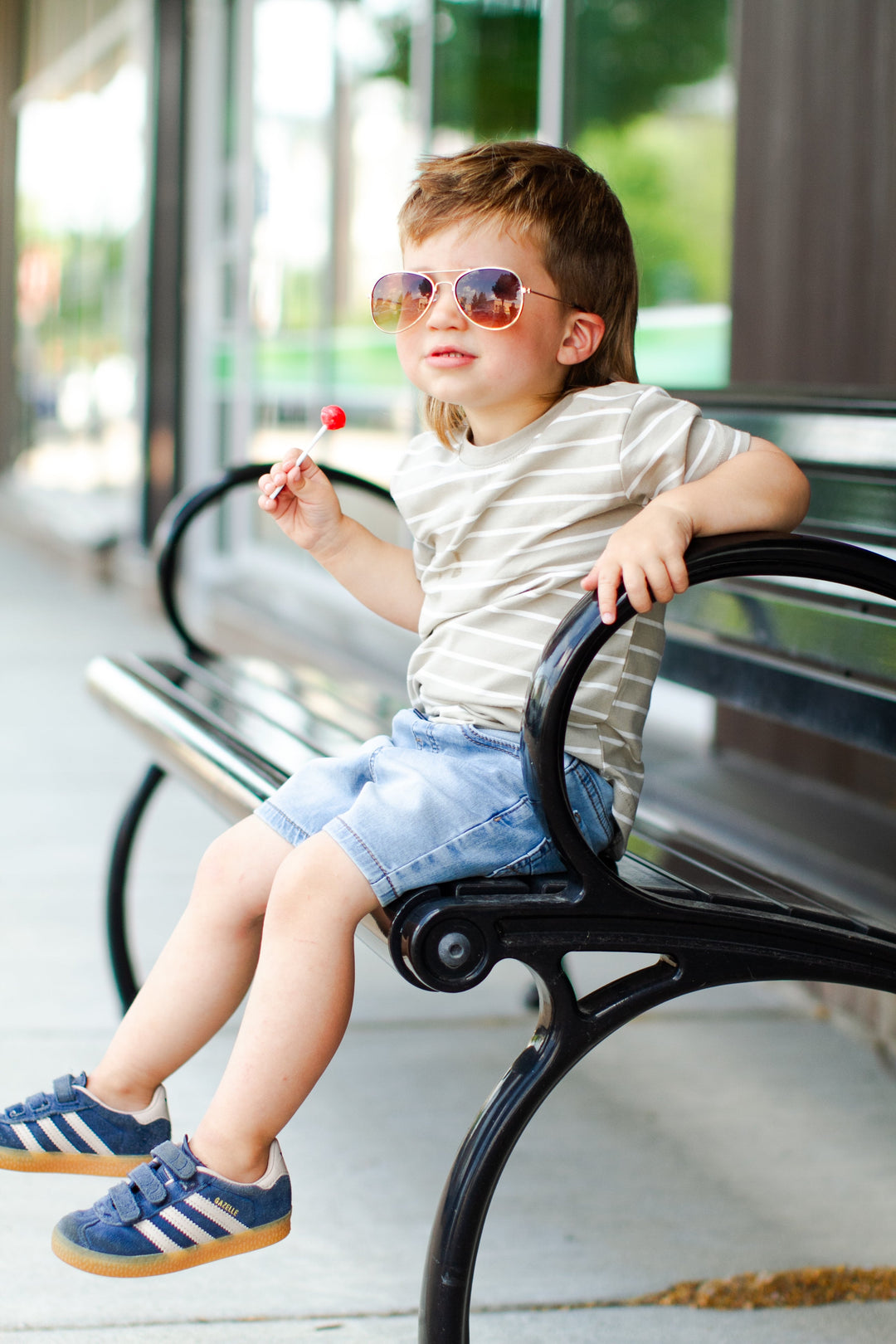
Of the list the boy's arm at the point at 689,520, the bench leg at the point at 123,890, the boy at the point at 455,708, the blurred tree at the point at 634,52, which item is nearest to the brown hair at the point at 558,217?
the boy at the point at 455,708

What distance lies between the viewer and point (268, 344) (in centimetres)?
778

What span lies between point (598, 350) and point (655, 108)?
14.3ft

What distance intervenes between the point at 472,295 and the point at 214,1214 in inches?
36.2

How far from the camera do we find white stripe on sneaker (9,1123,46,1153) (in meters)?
1.59

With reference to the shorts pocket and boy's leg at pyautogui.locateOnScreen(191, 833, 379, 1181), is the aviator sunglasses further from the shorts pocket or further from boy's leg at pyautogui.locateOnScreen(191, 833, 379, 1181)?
boy's leg at pyautogui.locateOnScreen(191, 833, 379, 1181)

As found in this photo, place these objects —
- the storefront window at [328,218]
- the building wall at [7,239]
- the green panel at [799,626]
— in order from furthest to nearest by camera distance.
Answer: the building wall at [7,239]
the storefront window at [328,218]
the green panel at [799,626]

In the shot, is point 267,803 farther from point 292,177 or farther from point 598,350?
point 292,177

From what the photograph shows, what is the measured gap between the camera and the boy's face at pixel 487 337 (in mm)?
1591

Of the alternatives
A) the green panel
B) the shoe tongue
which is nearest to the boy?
the shoe tongue

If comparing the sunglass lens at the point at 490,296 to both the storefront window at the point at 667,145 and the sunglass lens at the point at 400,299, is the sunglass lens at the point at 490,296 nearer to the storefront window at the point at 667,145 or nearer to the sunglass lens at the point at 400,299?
the sunglass lens at the point at 400,299

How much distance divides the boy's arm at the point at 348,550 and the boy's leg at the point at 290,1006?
0.51 meters

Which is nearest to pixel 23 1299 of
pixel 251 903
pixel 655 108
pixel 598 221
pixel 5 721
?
pixel 251 903

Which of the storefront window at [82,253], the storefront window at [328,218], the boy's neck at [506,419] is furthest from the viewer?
the storefront window at [82,253]

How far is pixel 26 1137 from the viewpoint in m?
1.59
